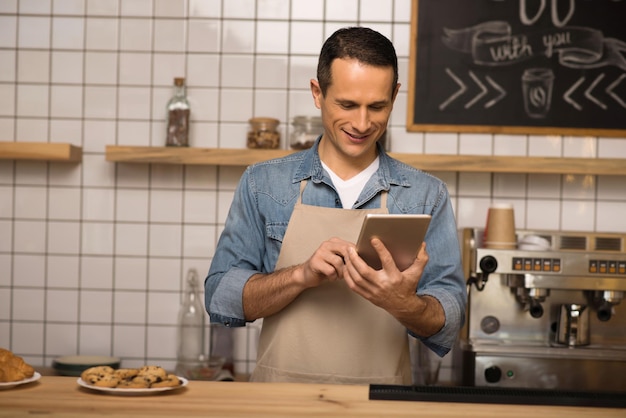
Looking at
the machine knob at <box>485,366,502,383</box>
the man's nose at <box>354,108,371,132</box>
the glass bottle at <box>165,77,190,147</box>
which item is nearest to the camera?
the man's nose at <box>354,108,371,132</box>

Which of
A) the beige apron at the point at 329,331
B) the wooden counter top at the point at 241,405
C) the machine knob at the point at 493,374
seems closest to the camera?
the wooden counter top at the point at 241,405

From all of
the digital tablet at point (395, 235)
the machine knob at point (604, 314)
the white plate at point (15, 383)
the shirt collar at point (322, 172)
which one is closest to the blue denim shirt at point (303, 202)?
the shirt collar at point (322, 172)

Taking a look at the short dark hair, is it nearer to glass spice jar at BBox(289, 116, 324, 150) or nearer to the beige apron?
the beige apron

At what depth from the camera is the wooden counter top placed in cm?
139

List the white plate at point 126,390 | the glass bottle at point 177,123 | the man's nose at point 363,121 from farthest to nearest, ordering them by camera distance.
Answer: the glass bottle at point 177,123, the man's nose at point 363,121, the white plate at point 126,390

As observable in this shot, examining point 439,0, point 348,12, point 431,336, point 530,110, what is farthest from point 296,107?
point 431,336

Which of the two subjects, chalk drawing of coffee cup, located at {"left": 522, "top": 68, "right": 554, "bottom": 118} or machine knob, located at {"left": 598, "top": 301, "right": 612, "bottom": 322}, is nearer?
machine knob, located at {"left": 598, "top": 301, "right": 612, "bottom": 322}

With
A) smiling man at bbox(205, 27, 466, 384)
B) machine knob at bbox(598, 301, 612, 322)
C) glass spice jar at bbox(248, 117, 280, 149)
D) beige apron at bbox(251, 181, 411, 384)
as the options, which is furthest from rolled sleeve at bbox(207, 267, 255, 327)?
machine knob at bbox(598, 301, 612, 322)

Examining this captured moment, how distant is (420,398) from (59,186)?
78.6 inches

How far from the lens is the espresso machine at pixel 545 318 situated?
8.48ft

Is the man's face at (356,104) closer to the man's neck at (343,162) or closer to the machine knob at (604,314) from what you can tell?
the man's neck at (343,162)

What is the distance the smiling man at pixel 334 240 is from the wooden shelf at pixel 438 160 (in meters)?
0.92

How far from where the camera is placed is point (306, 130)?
2895mm

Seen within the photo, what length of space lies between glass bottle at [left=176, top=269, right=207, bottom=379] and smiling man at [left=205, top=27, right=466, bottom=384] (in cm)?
112
